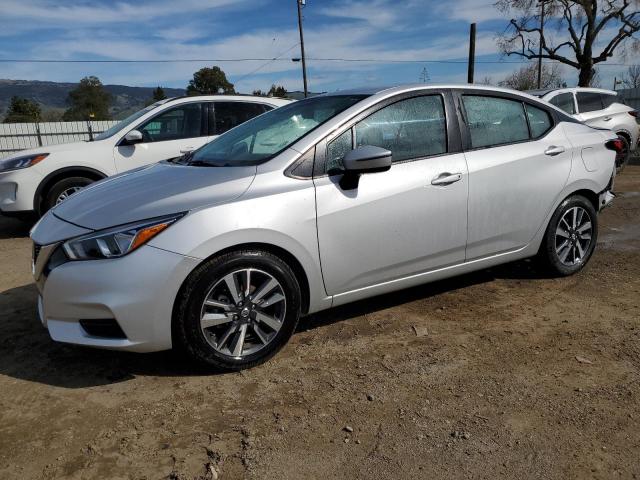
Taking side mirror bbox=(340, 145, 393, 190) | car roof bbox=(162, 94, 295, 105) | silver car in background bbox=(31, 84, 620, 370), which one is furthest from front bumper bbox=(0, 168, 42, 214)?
side mirror bbox=(340, 145, 393, 190)

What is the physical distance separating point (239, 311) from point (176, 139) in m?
4.75

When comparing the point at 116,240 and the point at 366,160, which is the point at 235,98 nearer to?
the point at 366,160

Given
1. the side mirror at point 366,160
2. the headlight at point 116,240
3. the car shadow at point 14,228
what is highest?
the side mirror at point 366,160

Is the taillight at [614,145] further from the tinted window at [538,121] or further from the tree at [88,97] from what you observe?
the tree at [88,97]

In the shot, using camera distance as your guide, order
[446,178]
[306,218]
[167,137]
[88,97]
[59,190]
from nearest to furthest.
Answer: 1. [306,218]
2. [446,178]
3. [59,190]
4. [167,137]
5. [88,97]

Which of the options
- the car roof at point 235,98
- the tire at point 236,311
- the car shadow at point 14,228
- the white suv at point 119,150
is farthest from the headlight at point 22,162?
the tire at point 236,311

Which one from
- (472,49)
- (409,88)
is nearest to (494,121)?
(409,88)

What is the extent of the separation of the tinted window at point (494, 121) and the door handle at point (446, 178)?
349mm

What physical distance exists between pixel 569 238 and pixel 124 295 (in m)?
3.50

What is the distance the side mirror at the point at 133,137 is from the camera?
22.3 ft

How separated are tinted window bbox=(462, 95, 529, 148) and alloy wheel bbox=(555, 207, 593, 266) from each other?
785 mm

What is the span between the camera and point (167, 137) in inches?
280

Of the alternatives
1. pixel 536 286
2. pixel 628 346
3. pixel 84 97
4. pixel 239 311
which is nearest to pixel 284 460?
pixel 239 311

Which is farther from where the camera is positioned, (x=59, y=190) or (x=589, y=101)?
(x=589, y=101)
